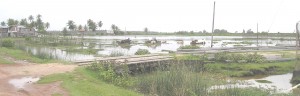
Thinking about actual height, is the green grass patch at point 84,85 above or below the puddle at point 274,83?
above

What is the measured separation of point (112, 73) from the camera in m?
15.1

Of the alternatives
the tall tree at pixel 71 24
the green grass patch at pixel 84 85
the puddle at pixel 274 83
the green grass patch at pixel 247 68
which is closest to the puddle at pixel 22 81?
the green grass patch at pixel 84 85

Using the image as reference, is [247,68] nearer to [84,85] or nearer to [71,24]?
A: [84,85]

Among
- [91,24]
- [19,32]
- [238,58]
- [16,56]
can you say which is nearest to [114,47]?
[238,58]

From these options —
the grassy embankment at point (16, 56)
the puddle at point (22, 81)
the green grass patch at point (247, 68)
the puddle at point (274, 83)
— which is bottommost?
the puddle at point (274, 83)

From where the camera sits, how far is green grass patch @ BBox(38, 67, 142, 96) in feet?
37.8

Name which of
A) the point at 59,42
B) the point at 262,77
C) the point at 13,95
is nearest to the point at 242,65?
the point at 262,77

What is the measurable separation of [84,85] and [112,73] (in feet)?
8.77

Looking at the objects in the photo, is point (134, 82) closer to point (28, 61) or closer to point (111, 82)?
point (111, 82)

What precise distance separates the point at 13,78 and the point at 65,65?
359 centimetres

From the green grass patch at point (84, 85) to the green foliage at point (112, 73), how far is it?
0.40 meters

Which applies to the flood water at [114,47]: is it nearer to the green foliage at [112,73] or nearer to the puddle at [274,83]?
the green foliage at [112,73]

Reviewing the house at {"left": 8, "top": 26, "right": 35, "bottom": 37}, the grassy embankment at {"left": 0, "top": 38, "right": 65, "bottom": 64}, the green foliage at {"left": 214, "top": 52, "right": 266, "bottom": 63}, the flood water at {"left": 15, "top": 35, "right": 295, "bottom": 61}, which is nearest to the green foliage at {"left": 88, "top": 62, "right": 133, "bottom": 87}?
the grassy embankment at {"left": 0, "top": 38, "right": 65, "bottom": 64}

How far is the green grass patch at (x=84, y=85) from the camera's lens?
11523 mm
